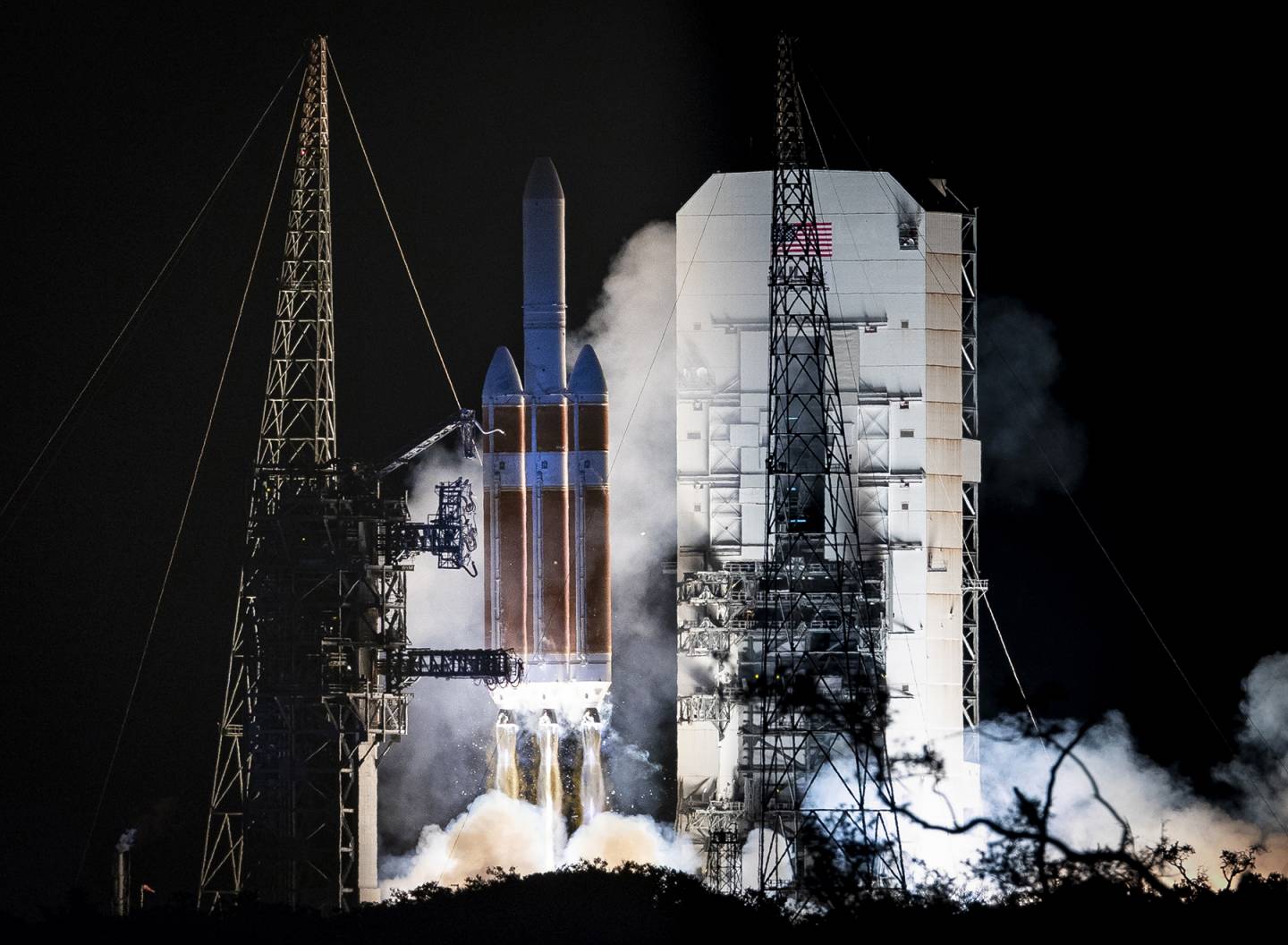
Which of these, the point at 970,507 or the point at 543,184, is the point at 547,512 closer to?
the point at 543,184

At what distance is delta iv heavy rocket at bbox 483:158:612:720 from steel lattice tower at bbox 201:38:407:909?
518 cm

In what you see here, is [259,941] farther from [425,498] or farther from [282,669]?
[425,498]

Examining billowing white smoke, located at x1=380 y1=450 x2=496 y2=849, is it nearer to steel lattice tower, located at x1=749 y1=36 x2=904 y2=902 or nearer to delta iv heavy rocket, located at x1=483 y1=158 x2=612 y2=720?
delta iv heavy rocket, located at x1=483 y1=158 x2=612 y2=720

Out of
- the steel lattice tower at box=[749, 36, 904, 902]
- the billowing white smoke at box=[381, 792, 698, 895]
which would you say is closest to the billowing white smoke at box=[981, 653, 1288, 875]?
the steel lattice tower at box=[749, 36, 904, 902]

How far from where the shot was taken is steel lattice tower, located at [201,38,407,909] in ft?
184

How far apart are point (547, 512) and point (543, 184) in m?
8.15

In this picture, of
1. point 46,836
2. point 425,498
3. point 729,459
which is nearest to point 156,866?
point 46,836

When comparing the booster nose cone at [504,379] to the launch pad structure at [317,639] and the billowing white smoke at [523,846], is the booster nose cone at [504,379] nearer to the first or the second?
the launch pad structure at [317,639]

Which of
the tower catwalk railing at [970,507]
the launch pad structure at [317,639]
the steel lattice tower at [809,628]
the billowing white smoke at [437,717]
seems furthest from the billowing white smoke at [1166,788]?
the launch pad structure at [317,639]

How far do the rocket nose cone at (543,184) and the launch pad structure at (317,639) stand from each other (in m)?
7.26

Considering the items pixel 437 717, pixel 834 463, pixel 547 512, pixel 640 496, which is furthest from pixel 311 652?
pixel 834 463

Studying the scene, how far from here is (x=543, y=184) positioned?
64812 millimetres

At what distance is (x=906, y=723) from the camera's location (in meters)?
64.2

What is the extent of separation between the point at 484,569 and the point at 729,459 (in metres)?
6.58
